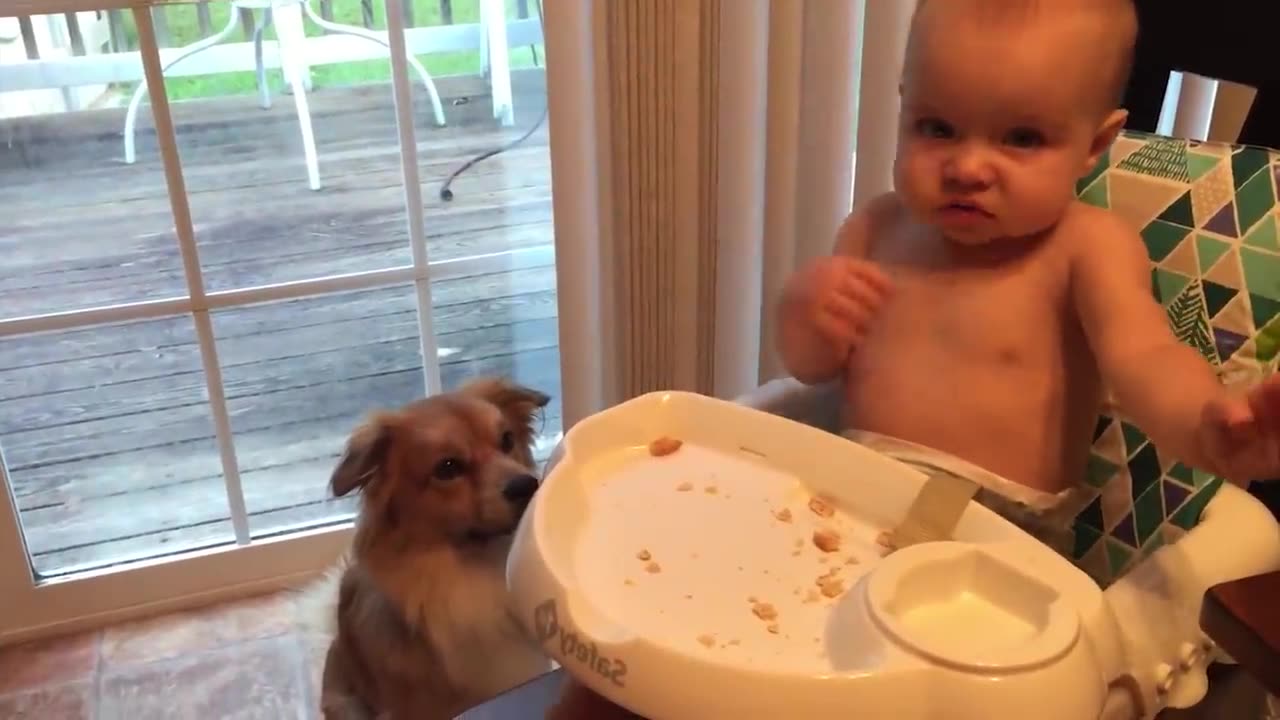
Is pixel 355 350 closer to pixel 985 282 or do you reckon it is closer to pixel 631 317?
pixel 631 317

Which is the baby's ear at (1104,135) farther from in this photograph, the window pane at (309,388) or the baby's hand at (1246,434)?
the window pane at (309,388)

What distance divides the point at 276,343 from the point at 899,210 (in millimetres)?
1053

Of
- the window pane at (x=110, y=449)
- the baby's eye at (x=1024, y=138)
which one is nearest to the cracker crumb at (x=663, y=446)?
the baby's eye at (x=1024, y=138)

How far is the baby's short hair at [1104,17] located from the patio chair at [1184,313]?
12 centimetres

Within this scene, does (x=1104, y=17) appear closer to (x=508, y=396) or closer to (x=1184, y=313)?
(x=1184, y=313)

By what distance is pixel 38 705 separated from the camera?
1.48m

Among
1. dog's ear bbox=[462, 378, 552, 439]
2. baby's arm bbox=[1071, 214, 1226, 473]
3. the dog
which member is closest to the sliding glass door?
dog's ear bbox=[462, 378, 552, 439]

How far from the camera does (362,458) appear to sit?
1.18 meters

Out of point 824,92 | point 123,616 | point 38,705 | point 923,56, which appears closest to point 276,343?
point 123,616

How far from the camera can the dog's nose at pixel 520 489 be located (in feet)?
3.86

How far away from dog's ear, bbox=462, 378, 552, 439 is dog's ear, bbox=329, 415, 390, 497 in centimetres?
11

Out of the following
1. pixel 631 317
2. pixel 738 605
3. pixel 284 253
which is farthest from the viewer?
pixel 284 253

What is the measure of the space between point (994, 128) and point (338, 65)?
0.95 meters

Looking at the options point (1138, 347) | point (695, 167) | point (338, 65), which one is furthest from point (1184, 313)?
point (338, 65)
